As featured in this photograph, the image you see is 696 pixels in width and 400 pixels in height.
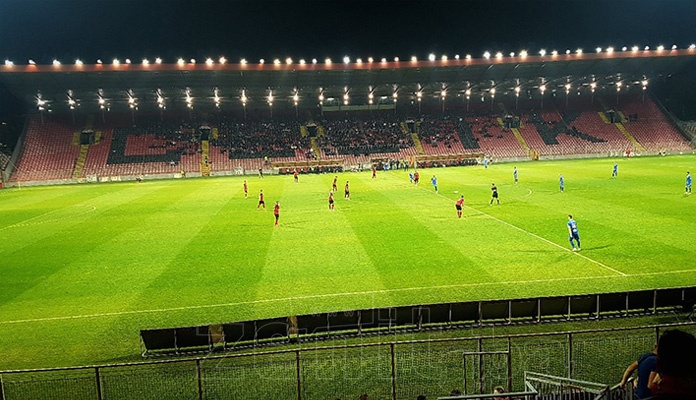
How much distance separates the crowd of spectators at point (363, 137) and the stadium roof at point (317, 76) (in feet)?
17.7

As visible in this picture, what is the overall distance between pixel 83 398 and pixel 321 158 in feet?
229

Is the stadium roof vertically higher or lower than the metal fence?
higher

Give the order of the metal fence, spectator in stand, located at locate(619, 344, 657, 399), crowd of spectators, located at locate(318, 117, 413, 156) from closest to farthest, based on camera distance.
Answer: spectator in stand, located at locate(619, 344, 657, 399) → the metal fence → crowd of spectators, located at locate(318, 117, 413, 156)

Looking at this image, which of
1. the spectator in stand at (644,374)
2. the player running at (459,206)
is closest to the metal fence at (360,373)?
the spectator in stand at (644,374)

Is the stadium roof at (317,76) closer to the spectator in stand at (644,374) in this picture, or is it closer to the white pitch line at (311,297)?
the white pitch line at (311,297)

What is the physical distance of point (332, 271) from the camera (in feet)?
60.9

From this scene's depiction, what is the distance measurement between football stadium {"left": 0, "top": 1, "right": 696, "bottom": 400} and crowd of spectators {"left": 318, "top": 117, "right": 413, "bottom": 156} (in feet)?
21.2

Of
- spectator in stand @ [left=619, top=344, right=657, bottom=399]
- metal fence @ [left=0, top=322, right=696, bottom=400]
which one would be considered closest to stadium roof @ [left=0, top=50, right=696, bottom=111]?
metal fence @ [left=0, top=322, right=696, bottom=400]

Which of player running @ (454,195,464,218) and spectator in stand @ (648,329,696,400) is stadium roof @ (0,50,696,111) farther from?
spectator in stand @ (648,329,696,400)

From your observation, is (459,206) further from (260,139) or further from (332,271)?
(260,139)

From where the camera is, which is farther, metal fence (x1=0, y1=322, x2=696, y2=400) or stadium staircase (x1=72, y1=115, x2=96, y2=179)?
stadium staircase (x1=72, y1=115, x2=96, y2=179)

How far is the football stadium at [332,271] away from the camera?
33.3 ft

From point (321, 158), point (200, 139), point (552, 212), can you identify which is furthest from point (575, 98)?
point (552, 212)

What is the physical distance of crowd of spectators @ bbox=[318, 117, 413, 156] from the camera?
81.2 meters
